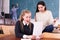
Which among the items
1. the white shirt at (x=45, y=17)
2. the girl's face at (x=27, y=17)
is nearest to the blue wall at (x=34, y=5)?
the white shirt at (x=45, y=17)

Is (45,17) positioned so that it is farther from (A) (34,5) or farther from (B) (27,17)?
(A) (34,5)

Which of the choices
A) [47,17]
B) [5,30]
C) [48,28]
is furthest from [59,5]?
[5,30]

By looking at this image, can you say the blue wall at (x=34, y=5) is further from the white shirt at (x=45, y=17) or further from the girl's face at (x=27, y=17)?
the girl's face at (x=27, y=17)

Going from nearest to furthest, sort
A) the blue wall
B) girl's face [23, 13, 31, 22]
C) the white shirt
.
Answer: girl's face [23, 13, 31, 22]
the white shirt
the blue wall

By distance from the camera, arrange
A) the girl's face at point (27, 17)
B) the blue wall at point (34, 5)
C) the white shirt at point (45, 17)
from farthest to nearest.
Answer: the blue wall at point (34, 5), the white shirt at point (45, 17), the girl's face at point (27, 17)

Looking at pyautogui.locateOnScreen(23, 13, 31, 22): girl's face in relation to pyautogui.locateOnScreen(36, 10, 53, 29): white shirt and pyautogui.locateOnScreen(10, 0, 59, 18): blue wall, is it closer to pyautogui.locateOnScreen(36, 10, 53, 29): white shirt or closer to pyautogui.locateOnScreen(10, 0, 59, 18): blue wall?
pyautogui.locateOnScreen(36, 10, 53, 29): white shirt

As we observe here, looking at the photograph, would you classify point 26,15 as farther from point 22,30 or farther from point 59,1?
point 59,1

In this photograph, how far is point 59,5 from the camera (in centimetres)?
554

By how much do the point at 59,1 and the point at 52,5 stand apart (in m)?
0.34

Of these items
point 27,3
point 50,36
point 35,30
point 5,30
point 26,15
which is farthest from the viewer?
point 27,3

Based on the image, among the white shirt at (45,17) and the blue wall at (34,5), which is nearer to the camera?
the white shirt at (45,17)

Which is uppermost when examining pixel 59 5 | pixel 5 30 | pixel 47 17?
pixel 59 5

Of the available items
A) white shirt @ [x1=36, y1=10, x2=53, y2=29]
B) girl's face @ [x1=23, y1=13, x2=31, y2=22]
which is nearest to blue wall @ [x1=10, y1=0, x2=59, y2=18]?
white shirt @ [x1=36, y1=10, x2=53, y2=29]

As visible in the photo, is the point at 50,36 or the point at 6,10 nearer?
the point at 50,36
